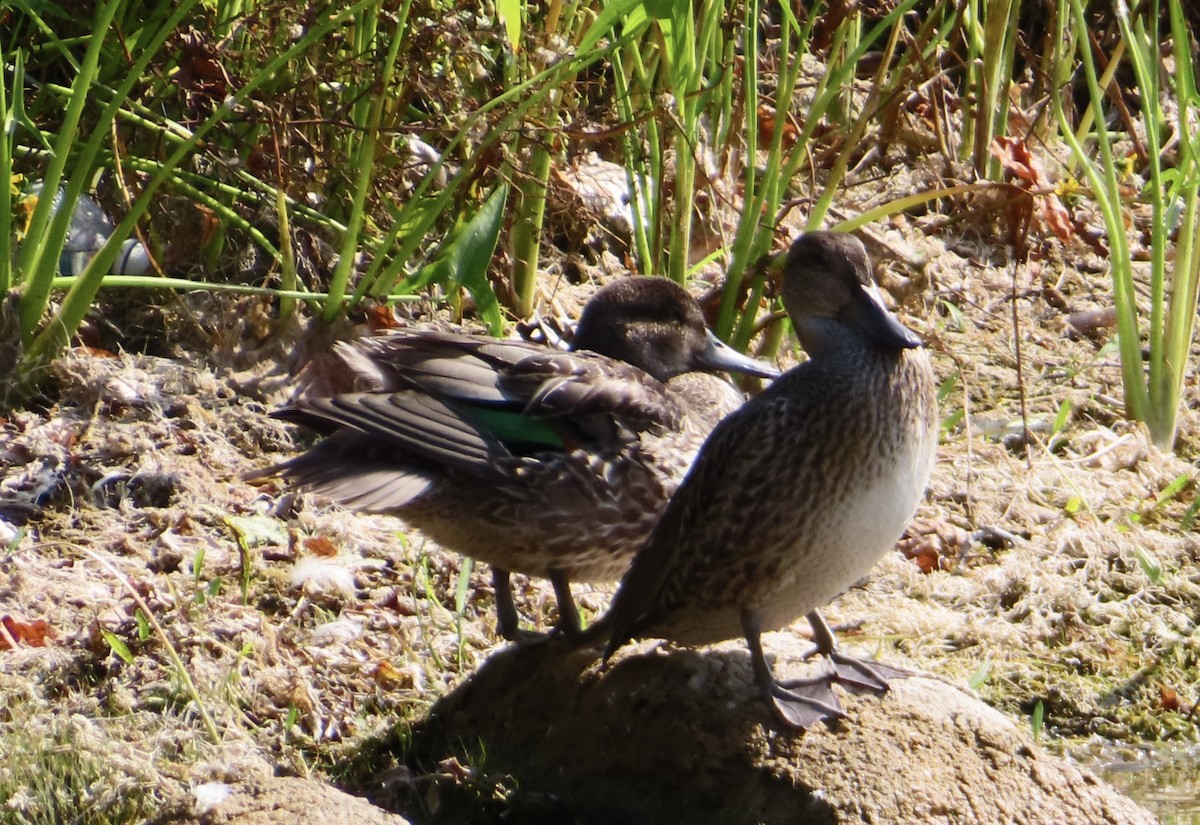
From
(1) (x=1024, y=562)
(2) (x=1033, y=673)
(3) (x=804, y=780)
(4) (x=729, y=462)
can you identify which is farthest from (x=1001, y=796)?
(1) (x=1024, y=562)

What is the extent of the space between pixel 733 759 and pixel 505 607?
92 centimetres

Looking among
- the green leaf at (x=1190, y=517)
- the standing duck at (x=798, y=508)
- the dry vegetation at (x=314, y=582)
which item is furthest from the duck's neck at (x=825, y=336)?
the green leaf at (x=1190, y=517)

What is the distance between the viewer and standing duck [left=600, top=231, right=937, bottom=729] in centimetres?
329

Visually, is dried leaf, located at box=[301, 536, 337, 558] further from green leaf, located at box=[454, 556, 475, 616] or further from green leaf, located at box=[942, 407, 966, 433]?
green leaf, located at box=[942, 407, 966, 433]

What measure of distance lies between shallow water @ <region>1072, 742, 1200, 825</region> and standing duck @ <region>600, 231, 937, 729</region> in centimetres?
79

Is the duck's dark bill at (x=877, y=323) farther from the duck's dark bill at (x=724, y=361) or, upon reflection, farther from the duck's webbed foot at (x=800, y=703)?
the duck's dark bill at (x=724, y=361)

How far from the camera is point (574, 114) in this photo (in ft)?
17.6

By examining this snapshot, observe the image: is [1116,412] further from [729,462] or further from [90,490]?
[90,490]

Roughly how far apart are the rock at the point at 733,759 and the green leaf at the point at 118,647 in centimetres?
77

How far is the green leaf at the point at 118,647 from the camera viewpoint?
151 inches

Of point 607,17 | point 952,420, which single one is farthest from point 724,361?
point 952,420

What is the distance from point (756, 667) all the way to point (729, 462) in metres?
0.41

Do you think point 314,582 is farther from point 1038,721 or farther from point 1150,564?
point 1150,564

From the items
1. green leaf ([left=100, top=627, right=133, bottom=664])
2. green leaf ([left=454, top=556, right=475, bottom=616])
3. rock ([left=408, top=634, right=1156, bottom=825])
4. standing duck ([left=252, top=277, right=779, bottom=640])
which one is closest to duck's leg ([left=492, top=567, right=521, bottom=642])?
standing duck ([left=252, top=277, right=779, bottom=640])
